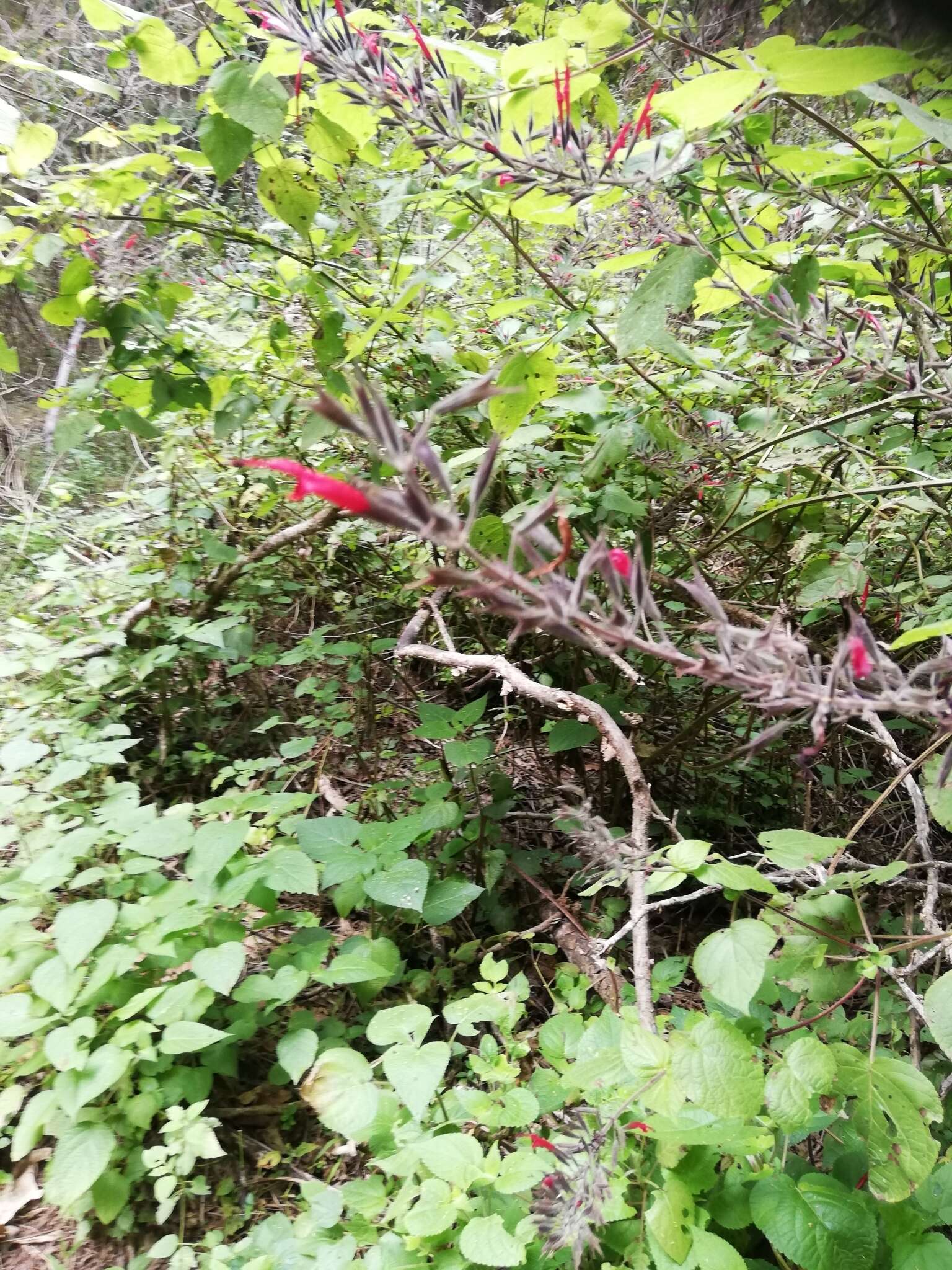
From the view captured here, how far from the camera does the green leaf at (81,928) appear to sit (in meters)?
1.33

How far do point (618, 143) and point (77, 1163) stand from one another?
1.93 m

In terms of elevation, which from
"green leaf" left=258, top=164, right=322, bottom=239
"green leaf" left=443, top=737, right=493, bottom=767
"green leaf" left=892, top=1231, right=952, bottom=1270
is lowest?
"green leaf" left=443, top=737, right=493, bottom=767

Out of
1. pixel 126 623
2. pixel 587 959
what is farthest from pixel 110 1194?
pixel 126 623

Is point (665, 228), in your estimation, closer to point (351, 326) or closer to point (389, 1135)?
point (351, 326)

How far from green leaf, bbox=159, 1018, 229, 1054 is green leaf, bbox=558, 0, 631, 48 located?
5.77 feet

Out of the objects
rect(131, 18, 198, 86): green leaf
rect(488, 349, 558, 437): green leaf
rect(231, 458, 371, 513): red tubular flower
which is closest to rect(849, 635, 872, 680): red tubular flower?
rect(231, 458, 371, 513): red tubular flower

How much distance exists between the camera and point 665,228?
1.01m

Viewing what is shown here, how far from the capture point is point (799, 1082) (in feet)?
2.90

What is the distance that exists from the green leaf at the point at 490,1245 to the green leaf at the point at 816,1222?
1.11 feet

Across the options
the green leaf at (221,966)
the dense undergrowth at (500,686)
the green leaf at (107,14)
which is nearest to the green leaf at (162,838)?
the dense undergrowth at (500,686)

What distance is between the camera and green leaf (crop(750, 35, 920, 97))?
2.09 feet

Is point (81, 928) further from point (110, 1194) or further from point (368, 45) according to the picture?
point (368, 45)

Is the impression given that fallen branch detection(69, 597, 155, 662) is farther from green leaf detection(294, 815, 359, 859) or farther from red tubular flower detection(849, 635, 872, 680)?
red tubular flower detection(849, 635, 872, 680)

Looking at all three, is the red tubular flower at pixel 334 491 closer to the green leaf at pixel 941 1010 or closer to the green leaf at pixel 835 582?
the green leaf at pixel 941 1010
